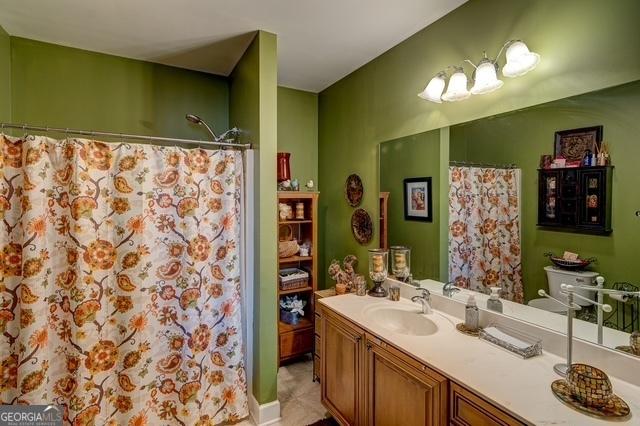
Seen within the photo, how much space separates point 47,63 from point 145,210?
141 centimetres

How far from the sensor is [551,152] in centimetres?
142

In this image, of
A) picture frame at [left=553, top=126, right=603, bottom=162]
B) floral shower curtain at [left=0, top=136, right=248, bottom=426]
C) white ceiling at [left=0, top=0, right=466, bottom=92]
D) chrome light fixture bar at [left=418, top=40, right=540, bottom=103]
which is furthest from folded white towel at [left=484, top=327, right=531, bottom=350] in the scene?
white ceiling at [left=0, top=0, right=466, bottom=92]

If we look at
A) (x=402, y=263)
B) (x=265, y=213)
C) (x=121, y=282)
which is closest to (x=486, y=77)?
(x=402, y=263)

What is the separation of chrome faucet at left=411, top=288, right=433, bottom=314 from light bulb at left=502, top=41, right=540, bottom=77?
1252mm

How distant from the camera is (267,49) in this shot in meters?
2.10

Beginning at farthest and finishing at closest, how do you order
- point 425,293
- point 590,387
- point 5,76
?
point 5,76, point 425,293, point 590,387

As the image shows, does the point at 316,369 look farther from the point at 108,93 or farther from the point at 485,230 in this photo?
the point at 108,93

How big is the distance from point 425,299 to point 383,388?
581mm

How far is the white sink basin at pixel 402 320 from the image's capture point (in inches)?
70.9

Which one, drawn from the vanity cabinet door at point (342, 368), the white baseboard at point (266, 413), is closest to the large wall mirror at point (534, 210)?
the vanity cabinet door at point (342, 368)

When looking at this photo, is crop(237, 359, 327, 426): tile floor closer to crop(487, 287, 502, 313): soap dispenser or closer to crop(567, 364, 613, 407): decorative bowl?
crop(487, 287, 502, 313): soap dispenser

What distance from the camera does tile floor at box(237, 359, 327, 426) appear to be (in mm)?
2129

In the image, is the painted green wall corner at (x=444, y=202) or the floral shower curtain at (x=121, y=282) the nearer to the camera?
the floral shower curtain at (x=121, y=282)

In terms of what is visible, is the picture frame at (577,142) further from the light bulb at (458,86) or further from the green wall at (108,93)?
the green wall at (108,93)
